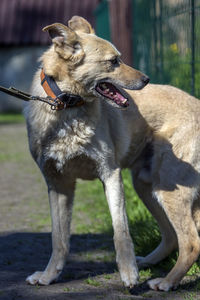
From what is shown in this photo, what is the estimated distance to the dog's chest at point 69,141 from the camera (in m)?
3.70

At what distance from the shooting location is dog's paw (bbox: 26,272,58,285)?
373cm

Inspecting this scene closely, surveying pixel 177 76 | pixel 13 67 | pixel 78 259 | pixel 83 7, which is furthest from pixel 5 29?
pixel 78 259

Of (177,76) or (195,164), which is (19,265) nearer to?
(195,164)

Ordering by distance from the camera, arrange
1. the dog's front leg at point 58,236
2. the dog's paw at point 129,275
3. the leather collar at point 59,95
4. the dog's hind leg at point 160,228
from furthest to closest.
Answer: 1. the dog's hind leg at point 160,228
2. the dog's front leg at point 58,236
3. the leather collar at point 59,95
4. the dog's paw at point 129,275

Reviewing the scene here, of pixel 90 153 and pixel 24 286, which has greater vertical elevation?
pixel 90 153

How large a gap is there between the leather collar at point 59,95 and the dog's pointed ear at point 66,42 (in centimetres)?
21

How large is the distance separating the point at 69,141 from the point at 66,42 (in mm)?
726

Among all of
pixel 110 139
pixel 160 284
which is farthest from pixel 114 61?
pixel 160 284

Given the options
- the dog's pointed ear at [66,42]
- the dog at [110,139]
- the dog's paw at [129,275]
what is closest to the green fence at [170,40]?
the dog at [110,139]

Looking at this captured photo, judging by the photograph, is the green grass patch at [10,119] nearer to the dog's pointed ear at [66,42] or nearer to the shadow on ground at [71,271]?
the shadow on ground at [71,271]

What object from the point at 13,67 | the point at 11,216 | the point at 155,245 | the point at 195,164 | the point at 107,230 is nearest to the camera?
the point at 195,164

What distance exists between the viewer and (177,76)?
239 inches

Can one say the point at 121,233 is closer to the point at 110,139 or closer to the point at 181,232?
the point at 181,232

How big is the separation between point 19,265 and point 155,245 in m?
1.25
